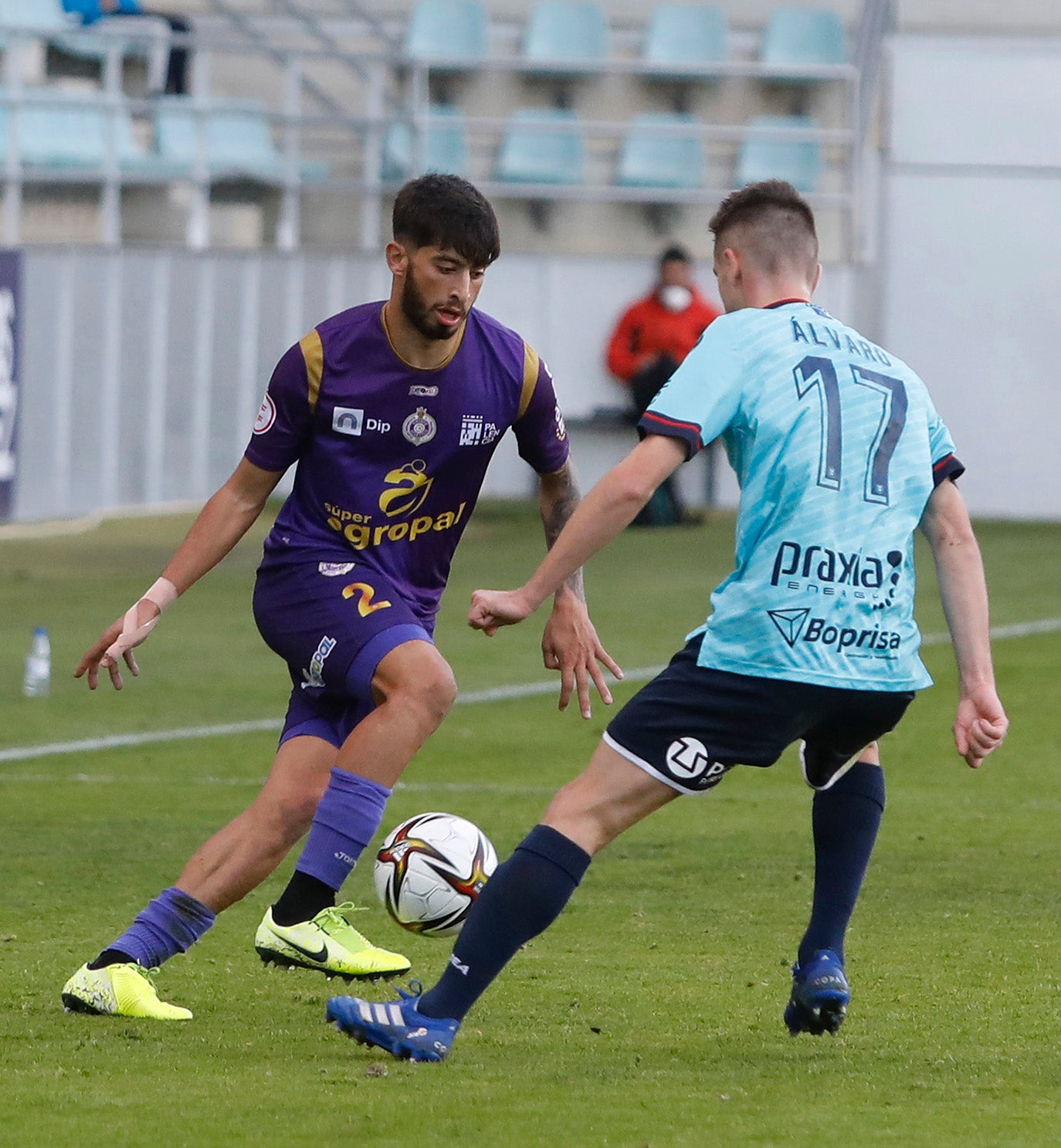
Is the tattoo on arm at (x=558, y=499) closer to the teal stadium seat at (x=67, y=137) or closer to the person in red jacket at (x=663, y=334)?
the teal stadium seat at (x=67, y=137)

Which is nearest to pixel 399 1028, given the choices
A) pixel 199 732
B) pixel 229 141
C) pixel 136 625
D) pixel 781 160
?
pixel 136 625

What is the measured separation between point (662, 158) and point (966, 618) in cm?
1939

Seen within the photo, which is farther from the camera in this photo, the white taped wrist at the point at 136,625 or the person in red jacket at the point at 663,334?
the person in red jacket at the point at 663,334

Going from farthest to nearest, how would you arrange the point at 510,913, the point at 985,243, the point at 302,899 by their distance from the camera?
the point at 985,243 → the point at 302,899 → the point at 510,913

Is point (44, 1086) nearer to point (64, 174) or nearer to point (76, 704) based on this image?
point (76, 704)

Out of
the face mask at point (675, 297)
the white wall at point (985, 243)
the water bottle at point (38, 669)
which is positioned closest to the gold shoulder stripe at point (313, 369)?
the water bottle at point (38, 669)

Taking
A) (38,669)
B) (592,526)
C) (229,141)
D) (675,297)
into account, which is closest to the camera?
(592,526)

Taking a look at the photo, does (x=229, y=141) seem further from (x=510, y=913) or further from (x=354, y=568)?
(x=510, y=913)

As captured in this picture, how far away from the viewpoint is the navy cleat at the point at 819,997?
4.67m

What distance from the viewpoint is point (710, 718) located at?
4406 mm

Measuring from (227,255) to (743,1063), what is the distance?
15.6 metres

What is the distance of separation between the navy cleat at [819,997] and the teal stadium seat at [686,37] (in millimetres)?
19908

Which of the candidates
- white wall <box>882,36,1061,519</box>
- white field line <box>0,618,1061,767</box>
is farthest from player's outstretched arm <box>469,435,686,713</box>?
white wall <box>882,36,1061,519</box>

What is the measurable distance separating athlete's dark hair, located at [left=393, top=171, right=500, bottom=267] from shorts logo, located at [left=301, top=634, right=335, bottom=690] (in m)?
0.94
